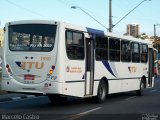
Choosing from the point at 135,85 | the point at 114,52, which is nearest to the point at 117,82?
the point at 114,52

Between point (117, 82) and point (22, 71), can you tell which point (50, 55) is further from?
point (117, 82)

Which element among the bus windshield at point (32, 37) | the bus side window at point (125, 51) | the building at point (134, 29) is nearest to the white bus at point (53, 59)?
the bus windshield at point (32, 37)

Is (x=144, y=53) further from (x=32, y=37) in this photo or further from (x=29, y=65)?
(x=29, y=65)

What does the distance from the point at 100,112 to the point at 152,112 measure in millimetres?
1792

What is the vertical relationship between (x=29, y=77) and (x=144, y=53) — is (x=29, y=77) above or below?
below

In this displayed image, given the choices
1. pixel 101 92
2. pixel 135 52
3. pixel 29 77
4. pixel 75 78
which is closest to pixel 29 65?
pixel 29 77

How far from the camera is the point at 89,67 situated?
16.6m

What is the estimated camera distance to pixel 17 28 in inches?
614

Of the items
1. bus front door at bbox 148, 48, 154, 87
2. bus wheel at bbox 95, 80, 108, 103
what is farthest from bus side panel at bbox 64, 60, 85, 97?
bus front door at bbox 148, 48, 154, 87

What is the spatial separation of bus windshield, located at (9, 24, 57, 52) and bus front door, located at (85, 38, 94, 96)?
1966 millimetres

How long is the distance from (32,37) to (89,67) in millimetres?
2696

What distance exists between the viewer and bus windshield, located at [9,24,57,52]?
1497 centimetres

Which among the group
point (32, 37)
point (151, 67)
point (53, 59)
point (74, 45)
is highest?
point (32, 37)

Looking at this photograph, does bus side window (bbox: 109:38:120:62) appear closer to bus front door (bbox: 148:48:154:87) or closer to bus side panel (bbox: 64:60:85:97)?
bus side panel (bbox: 64:60:85:97)
